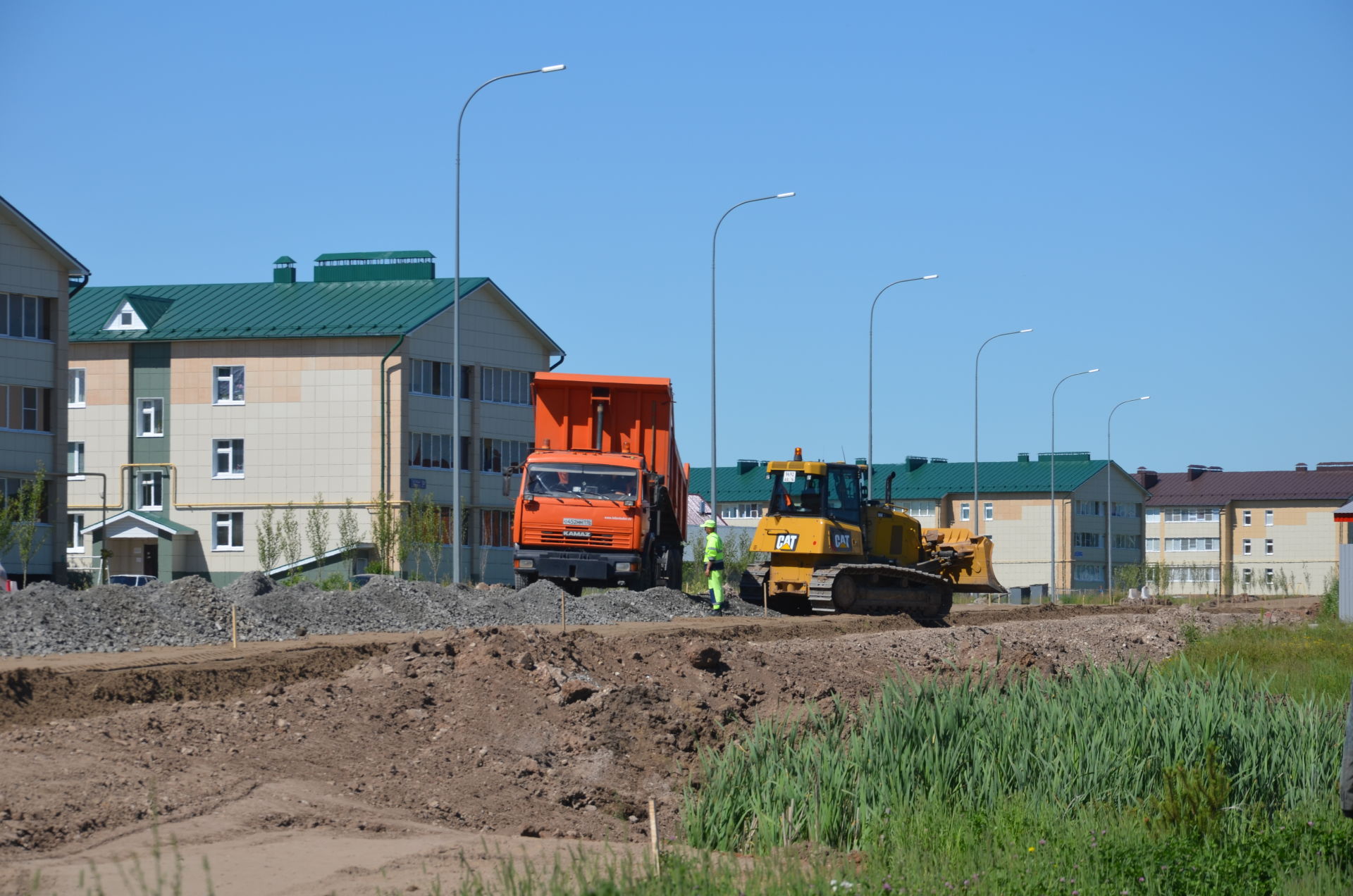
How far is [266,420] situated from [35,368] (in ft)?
39.9

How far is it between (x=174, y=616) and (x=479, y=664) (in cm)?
989

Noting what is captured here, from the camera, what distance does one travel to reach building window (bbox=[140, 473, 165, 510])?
5781cm

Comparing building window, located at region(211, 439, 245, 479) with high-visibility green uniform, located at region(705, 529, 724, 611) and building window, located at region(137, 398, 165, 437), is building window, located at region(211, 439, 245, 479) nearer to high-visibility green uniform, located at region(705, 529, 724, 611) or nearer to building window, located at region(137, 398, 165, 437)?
building window, located at region(137, 398, 165, 437)

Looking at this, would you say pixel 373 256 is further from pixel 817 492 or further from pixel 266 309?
pixel 817 492

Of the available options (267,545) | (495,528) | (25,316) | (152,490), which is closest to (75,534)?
(152,490)

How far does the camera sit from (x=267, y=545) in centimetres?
5238

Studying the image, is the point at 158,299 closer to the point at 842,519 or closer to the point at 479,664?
the point at 842,519

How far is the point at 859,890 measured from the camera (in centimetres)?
689

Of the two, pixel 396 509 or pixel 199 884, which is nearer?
pixel 199 884

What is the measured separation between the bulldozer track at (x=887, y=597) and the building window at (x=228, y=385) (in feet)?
107

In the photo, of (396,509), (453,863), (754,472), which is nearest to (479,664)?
(453,863)

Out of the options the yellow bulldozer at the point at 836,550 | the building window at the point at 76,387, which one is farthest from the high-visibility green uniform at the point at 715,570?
the building window at the point at 76,387

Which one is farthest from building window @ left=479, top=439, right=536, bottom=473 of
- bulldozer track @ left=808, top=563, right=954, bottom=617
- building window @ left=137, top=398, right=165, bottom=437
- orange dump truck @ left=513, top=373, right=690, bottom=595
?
bulldozer track @ left=808, top=563, right=954, bottom=617

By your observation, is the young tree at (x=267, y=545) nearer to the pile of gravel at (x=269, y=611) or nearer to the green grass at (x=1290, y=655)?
the pile of gravel at (x=269, y=611)
